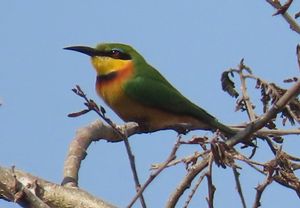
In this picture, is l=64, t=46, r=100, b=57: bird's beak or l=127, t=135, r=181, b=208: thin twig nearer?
l=127, t=135, r=181, b=208: thin twig

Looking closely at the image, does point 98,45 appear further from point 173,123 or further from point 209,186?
point 209,186

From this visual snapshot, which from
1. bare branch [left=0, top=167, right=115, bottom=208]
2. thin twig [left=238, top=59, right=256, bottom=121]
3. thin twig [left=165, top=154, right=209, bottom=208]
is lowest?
bare branch [left=0, top=167, right=115, bottom=208]

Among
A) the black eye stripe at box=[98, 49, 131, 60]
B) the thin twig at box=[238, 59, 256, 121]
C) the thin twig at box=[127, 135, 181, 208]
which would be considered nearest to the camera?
the thin twig at box=[127, 135, 181, 208]

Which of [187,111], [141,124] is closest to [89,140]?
[141,124]

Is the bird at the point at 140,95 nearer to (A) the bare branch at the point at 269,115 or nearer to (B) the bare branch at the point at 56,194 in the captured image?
(B) the bare branch at the point at 56,194

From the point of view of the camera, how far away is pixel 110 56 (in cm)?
568

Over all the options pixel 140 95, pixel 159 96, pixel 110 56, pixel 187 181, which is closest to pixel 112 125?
pixel 187 181

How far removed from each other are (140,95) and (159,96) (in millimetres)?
163

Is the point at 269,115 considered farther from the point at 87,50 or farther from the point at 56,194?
the point at 87,50

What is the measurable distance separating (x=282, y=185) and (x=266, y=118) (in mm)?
299

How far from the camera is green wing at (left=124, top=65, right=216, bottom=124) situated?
5.39m

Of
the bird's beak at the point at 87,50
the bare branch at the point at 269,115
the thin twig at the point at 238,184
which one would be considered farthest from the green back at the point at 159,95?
the thin twig at the point at 238,184

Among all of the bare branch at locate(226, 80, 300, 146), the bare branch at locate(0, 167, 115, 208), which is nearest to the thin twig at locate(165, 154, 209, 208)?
the bare branch at locate(226, 80, 300, 146)

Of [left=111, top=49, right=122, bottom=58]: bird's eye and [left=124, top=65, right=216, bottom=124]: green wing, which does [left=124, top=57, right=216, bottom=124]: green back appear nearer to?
[left=124, top=65, right=216, bottom=124]: green wing
